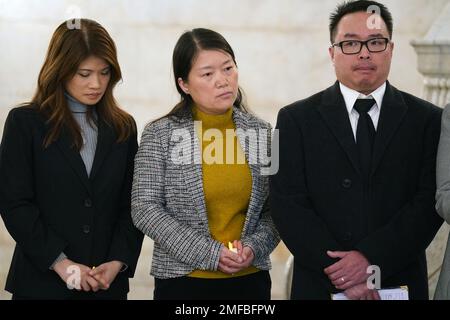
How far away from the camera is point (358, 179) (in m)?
2.87

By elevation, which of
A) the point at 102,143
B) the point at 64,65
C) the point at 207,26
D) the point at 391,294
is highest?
the point at 207,26

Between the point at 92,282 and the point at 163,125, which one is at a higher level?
the point at 163,125

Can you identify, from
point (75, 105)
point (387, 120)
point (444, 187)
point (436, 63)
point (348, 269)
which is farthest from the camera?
point (436, 63)

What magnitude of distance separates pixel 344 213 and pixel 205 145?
0.52 metres

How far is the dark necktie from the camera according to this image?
9.46 ft

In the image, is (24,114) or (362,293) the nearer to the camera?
(362,293)

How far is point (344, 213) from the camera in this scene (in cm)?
287

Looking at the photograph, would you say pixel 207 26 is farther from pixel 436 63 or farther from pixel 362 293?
pixel 362 293

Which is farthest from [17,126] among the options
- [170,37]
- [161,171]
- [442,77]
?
[170,37]

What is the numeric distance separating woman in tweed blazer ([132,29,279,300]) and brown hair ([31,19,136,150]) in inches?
9.7

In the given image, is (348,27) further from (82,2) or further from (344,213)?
(82,2)

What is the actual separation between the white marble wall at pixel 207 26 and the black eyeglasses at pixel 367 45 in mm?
2550

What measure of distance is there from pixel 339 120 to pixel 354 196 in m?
0.25

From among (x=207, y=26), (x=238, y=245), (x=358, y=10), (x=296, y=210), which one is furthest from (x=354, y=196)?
(x=207, y=26)
